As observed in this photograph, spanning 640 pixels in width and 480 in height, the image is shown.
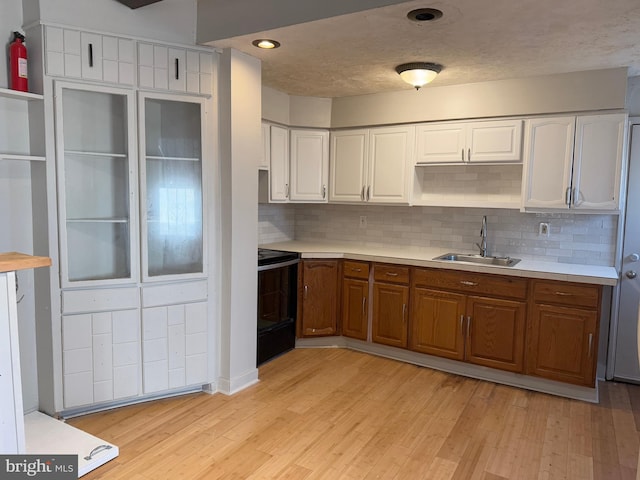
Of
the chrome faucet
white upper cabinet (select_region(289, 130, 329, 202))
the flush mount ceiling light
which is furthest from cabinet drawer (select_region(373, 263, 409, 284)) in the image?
the flush mount ceiling light

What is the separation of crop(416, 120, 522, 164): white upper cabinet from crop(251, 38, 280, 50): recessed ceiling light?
62.5 inches

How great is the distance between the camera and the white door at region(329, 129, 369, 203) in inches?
166

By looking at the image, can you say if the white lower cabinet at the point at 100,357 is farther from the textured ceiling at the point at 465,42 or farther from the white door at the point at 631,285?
the white door at the point at 631,285

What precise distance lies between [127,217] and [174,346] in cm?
90

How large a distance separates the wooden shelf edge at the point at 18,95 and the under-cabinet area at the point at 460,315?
2308mm

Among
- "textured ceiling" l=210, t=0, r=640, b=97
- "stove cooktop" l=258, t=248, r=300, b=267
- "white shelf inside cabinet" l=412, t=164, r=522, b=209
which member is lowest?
"stove cooktop" l=258, t=248, r=300, b=267

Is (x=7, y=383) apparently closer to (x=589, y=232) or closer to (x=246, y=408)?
(x=246, y=408)

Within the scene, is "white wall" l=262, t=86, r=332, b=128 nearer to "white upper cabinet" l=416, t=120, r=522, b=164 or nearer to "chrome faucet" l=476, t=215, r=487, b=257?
"white upper cabinet" l=416, t=120, r=522, b=164

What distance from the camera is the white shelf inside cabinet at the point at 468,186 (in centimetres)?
378

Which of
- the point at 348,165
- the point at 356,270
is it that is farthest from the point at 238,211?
Result: the point at 348,165

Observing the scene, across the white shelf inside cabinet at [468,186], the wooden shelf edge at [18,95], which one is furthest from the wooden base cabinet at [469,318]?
the wooden shelf edge at [18,95]

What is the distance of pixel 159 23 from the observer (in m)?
2.75

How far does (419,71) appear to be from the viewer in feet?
10.2

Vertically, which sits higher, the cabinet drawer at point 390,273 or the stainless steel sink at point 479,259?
the stainless steel sink at point 479,259
